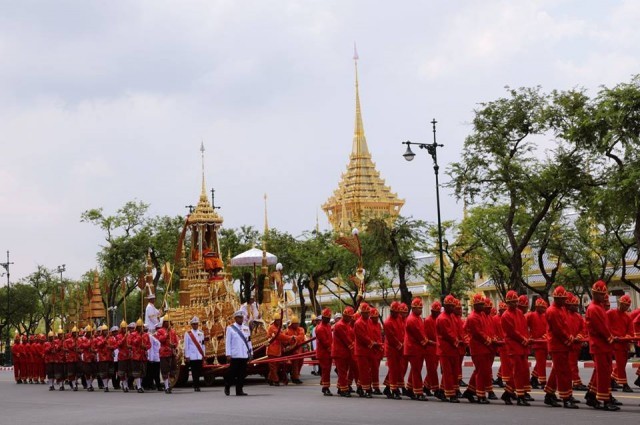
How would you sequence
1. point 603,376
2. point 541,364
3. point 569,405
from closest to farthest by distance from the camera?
1. point 603,376
2. point 569,405
3. point 541,364

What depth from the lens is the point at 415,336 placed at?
54.7 feet

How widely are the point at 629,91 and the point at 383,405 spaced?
45.0 feet

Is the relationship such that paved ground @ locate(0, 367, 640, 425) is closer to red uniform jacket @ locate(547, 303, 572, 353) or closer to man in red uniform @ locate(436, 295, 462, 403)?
man in red uniform @ locate(436, 295, 462, 403)

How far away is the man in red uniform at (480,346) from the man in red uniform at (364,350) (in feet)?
8.26

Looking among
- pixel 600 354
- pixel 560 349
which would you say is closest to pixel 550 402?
pixel 560 349

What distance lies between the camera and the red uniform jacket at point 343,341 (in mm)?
18109

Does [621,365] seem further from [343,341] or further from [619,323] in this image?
[343,341]

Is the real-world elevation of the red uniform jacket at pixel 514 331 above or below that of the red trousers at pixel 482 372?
above

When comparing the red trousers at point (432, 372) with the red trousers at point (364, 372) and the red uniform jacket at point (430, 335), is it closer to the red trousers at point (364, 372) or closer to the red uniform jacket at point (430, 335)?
the red uniform jacket at point (430, 335)

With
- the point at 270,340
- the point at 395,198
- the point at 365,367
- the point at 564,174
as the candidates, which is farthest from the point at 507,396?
the point at 395,198

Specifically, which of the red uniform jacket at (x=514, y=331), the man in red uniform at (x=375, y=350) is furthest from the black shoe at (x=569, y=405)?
the man in red uniform at (x=375, y=350)

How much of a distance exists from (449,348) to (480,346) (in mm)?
726

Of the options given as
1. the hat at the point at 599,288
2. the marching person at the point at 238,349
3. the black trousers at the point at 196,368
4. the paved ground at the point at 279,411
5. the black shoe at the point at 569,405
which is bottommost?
the paved ground at the point at 279,411

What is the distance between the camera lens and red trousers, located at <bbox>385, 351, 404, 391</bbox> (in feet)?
56.3
